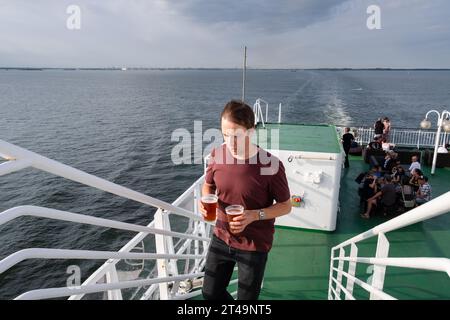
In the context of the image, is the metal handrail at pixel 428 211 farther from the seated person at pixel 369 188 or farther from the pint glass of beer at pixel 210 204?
the seated person at pixel 369 188

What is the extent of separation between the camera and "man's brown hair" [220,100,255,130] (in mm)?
2023

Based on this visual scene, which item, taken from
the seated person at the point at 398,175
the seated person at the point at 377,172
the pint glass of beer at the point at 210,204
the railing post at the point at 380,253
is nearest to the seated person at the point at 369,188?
the seated person at the point at 377,172

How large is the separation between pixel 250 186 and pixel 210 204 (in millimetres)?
294

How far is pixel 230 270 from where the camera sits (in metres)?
2.40

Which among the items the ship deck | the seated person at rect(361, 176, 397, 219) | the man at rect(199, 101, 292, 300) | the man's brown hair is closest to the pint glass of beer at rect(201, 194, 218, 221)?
the man at rect(199, 101, 292, 300)

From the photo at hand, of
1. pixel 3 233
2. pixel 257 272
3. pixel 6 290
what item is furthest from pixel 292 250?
pixel 3 233

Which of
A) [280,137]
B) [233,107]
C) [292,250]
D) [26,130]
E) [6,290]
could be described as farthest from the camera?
[26,130]

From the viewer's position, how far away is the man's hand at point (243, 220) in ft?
6.56

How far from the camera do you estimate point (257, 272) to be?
2.25m

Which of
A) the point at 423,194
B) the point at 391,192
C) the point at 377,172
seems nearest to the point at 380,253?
the point at 391,192

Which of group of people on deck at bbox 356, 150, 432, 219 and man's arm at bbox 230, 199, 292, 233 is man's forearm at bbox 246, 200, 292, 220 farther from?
group of people on deck at bbox 356, 150, 432, 219

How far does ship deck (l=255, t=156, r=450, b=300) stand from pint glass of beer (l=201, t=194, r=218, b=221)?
3.25 meters
